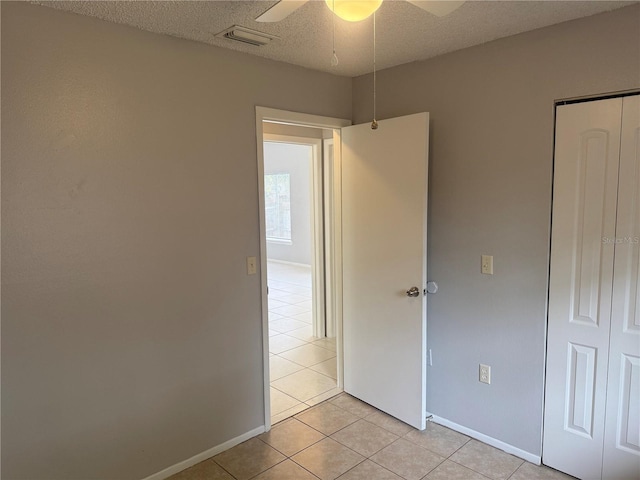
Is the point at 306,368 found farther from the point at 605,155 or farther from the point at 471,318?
the point at 605,155

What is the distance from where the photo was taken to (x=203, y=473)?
2.46m

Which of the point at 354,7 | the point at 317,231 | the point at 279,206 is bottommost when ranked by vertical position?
the point at 317,231

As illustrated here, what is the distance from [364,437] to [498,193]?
68.0 inches

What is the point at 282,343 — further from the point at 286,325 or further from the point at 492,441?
the point at 492,441

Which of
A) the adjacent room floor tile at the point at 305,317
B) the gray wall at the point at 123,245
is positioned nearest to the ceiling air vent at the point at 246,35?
the gray wall at the point at 123,245

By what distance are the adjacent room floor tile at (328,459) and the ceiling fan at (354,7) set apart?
2270 millimetres

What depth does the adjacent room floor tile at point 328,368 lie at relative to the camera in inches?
147

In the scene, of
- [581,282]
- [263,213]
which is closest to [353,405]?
[263,213]

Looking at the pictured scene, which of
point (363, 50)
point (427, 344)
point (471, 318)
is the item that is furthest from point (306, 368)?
point (363, 50)

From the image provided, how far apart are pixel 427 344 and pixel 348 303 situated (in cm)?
67

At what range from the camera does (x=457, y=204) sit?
8.86ft

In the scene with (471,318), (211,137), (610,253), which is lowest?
(471,318)

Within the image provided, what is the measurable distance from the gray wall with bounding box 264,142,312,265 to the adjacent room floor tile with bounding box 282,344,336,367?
14.2ft

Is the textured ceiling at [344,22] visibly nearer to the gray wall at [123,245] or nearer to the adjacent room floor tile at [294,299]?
the gray wall at [123,245]
